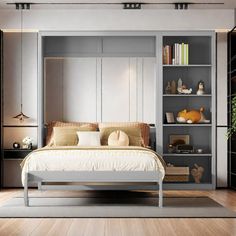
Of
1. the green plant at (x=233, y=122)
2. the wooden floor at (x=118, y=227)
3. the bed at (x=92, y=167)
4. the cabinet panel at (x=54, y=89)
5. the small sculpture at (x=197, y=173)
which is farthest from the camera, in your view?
the cabinet panel at (x=54, y=89)

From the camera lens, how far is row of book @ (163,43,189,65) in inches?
312

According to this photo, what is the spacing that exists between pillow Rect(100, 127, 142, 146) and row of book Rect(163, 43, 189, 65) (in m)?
1.11

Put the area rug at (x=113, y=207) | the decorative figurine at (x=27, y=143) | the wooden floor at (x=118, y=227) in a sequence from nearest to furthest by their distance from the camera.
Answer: the wooden floor at (x=118, y=227) → the area rug at (x=113, y=207) → the decorative figurine at (x=27, y=143)

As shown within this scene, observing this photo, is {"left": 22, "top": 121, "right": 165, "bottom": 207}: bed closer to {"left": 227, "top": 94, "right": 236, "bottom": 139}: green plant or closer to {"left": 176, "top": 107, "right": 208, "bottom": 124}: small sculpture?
{"left": 227, "top": 94, "right": 236, "bottom": 139}: green plant

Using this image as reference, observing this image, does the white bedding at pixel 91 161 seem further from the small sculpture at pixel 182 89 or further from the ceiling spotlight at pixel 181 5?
the ceiling spotlight at pixel 181 5

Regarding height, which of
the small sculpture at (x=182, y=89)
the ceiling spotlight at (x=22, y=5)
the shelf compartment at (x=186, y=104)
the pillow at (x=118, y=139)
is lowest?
the pillow at (x=118, y=139)

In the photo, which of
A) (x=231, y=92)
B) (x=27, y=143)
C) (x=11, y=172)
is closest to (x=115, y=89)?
(x=27, y=143)

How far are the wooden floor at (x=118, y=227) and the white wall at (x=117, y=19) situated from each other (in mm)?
3521

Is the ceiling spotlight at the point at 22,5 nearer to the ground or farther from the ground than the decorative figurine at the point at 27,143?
farther from the ground

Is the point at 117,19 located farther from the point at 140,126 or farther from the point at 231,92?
the point at 231,92

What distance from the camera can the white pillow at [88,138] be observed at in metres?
7.39

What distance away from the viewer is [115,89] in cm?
812

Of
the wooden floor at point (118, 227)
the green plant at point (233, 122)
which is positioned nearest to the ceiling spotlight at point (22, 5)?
the green plant at point (233, 122)

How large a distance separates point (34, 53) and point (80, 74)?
0.74 m
